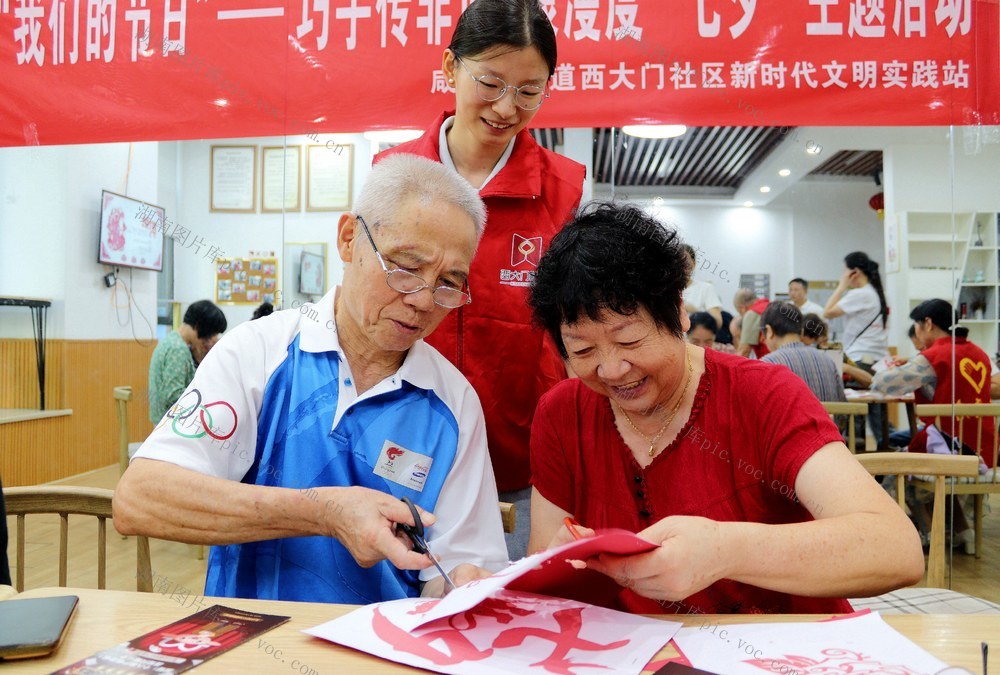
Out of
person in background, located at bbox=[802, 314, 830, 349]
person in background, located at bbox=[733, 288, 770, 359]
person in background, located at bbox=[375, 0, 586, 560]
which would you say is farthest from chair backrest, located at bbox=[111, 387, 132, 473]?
person in background, located at bbox=[733, 288, 770, 359]

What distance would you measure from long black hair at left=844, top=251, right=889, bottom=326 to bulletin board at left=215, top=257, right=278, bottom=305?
107 inches

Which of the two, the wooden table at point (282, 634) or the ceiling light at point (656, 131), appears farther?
the ceiling light at point (656, 131)

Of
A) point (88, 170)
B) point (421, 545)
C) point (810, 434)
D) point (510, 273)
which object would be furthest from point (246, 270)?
point (810, 434)

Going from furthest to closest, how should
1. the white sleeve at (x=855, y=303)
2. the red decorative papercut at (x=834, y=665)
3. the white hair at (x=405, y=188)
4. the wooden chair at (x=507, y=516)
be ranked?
the white sleeve at (x=855, y=303) → the wooden chair at (x=507, y=516) → the white hair at (x=405, y=188) → the red decorative papercut at (x=834, y=665)

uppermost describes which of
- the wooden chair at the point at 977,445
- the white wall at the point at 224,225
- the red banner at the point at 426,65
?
the red banner at the point at 426,65

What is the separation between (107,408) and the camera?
11.8ft

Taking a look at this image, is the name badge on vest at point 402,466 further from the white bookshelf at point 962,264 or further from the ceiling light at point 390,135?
the white bookshelf at point 962,264

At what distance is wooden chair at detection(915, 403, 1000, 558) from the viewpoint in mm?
2725

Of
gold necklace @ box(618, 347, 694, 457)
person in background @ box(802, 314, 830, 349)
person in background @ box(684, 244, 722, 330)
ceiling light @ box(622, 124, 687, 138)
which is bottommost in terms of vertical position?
gold necklace @ box(618, 347, 694, 457)

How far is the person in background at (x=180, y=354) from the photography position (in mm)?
3150

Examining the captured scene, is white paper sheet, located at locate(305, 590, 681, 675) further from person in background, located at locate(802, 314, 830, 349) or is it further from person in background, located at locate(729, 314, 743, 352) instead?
person in background, located at locate(729, 314, 743, 352)

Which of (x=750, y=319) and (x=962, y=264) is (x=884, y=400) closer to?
(x=750, y=319)

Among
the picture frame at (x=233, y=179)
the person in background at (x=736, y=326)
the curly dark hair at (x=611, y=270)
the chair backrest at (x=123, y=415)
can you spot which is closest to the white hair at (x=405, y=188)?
the curly dark hair at (x=611, y=270)

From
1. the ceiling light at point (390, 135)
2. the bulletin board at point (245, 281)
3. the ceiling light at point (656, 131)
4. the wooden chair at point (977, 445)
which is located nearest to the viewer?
the ceiling light at point (390, 135)
